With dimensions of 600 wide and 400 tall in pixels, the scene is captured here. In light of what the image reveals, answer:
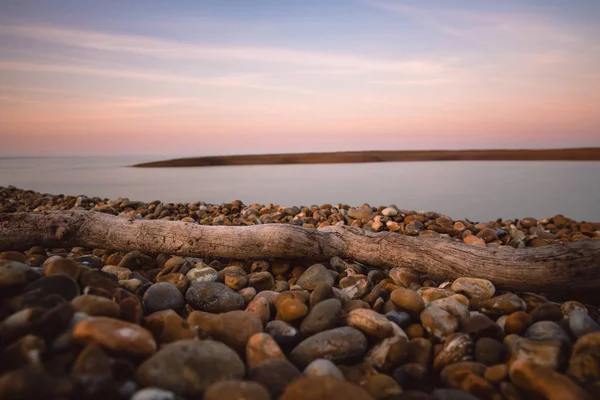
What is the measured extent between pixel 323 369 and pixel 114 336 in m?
0.85

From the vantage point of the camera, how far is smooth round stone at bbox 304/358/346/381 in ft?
5.47

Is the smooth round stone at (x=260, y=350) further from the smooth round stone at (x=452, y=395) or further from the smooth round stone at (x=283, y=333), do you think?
the smooth round stone at (x=452, y=395)

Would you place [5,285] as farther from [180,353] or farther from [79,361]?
[180,353]

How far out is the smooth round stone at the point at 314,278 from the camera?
9.67ft

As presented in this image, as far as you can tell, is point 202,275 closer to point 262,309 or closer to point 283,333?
point 262,309

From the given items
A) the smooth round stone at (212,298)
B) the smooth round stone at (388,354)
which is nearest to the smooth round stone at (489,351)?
the smooth round stone at (388,354)

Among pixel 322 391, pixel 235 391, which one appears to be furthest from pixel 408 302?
pixel 235 391

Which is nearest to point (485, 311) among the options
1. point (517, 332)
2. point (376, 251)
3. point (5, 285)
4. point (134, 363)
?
point (517, 332)

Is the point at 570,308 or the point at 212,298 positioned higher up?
the point at 212,298

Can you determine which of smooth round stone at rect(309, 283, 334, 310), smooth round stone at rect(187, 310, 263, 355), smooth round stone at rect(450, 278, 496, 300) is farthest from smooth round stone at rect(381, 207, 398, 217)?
smooth round stone at rect(187, 310, 263, 355)

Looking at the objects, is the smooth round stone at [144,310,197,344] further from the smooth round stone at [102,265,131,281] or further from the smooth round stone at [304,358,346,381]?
the smooth round stone at [102,265,131,281]

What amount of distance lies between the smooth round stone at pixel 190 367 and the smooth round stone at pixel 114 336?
3.0 inches

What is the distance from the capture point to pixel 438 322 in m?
2.14

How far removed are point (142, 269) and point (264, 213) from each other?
11.9 ft
